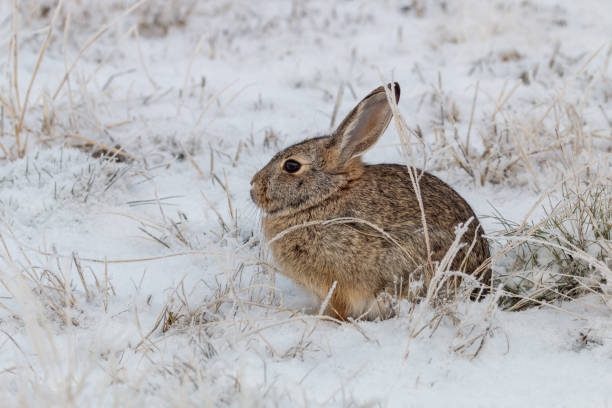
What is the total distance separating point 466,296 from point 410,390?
0.63m

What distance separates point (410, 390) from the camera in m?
2.59

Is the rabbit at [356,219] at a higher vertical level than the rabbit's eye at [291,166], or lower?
lower

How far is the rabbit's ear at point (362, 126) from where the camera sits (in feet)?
10.8

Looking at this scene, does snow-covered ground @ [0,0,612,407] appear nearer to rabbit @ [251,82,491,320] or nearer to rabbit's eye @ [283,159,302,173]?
rabbit @ [251,82,491,320]

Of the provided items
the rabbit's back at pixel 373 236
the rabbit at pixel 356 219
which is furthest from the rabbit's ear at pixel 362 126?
the rabbit's back at pixel 373 236

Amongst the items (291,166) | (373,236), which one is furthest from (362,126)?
(373,236)

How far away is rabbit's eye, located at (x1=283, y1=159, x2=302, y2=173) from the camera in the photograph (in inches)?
143

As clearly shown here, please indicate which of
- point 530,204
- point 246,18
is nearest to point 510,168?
point 530,204

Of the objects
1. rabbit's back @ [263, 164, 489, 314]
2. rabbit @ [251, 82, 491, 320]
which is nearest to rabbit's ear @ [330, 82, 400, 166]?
rabbit @ [251, 82, 491, 320]

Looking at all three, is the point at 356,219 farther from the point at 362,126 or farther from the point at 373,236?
the point at 362,126

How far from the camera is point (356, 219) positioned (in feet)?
10.1

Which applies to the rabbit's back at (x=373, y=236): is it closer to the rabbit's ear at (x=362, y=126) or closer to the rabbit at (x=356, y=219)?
the rabbit at (x=356, y=219)

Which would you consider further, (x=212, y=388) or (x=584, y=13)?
(x=584, y=13)

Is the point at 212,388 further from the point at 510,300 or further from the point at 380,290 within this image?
the point at 510,300
